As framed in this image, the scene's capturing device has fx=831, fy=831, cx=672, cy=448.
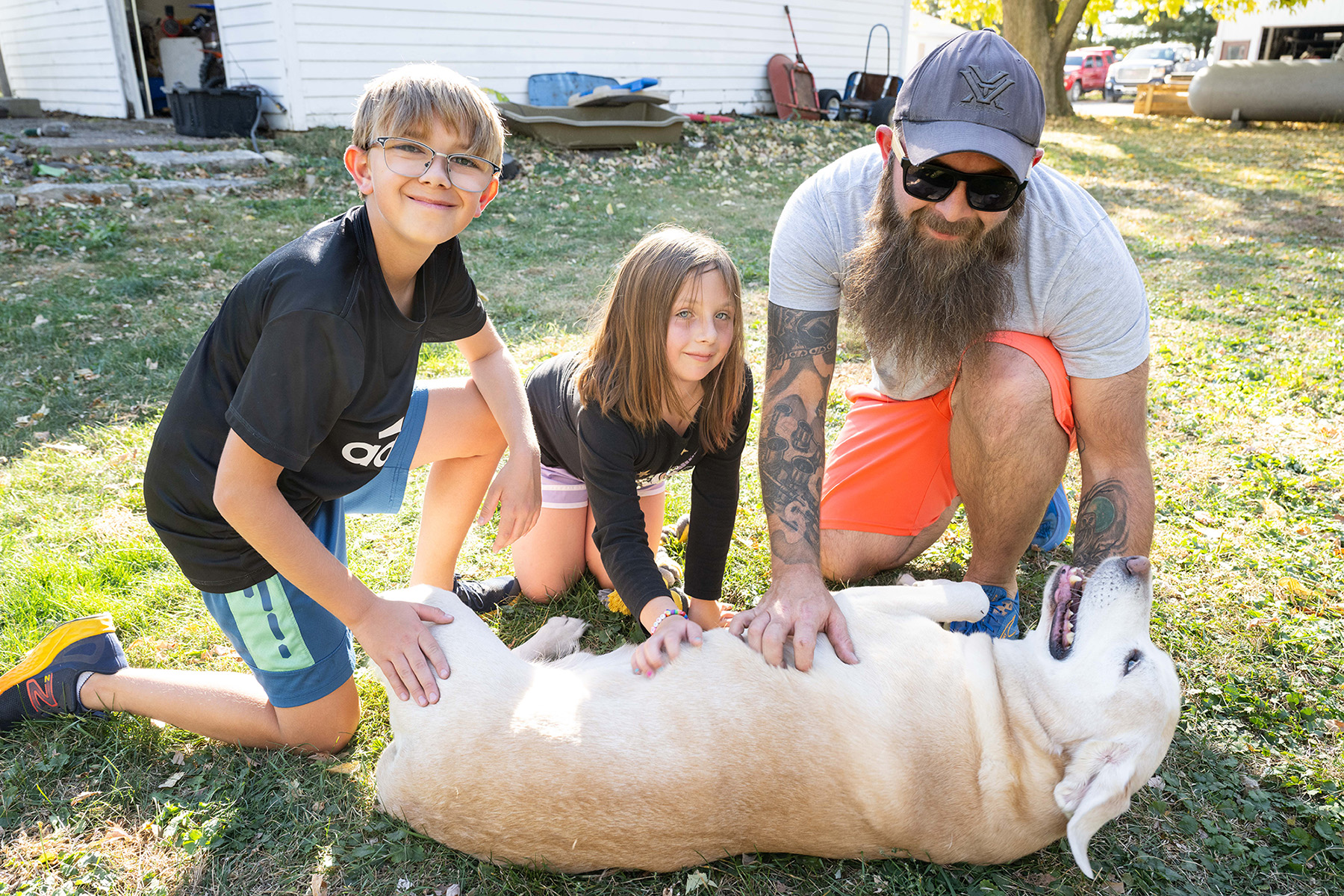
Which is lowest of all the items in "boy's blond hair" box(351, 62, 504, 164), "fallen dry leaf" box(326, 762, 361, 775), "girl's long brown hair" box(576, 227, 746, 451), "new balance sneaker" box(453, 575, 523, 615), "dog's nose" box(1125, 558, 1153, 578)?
"fallen dry leaf" box(326, 762, 361, 775)

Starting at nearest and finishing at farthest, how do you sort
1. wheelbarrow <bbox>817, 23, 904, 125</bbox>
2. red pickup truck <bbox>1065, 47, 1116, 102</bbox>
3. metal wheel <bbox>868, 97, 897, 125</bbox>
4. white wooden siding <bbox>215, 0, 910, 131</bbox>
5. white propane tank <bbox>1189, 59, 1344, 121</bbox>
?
white wooden siding <bbox>215, 0, 910, 131</bbox>
metal wheel <bbox>868, 97, 897, 125</bbox>
wheelbarrow <bbox>817, 23, 904, 125</bbox>
white propane tank <bbox>1189, 59, 1344, 121</bbox>
red pickup truck <bbox>1065, 47, 1116, 102</bbox>

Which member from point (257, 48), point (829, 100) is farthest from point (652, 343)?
point (829, 100)

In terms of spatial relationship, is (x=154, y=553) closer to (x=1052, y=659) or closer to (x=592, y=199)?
(x=1052, y=659)

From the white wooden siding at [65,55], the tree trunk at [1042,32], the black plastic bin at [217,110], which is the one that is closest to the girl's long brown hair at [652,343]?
the black plastic bin at [217,110]

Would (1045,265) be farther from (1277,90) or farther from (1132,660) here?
(1277,90)

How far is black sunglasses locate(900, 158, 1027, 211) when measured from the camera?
2604 mm

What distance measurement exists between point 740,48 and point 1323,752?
Result: 50.8ft

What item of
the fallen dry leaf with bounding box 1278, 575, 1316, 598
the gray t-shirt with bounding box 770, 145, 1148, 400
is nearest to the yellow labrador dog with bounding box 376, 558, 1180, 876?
the gray t-shirt with bounding box 770, 145, 1148, 400

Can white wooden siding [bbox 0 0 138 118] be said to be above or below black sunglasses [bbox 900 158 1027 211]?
above

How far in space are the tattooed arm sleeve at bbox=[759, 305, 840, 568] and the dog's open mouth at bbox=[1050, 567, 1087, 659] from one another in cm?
72

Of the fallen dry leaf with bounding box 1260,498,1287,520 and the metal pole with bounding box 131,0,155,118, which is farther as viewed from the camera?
the metal pole with bounding box 131,0,155,118

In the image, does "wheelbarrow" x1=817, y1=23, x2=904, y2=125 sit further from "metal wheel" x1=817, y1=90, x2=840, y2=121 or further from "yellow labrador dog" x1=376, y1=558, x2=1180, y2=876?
"yellow labrador dog" x1=376, y1=558, x2=1180, y2=876

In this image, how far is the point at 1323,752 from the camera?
2504mm

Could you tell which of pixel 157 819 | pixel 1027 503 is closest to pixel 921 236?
pixel 1027 503
